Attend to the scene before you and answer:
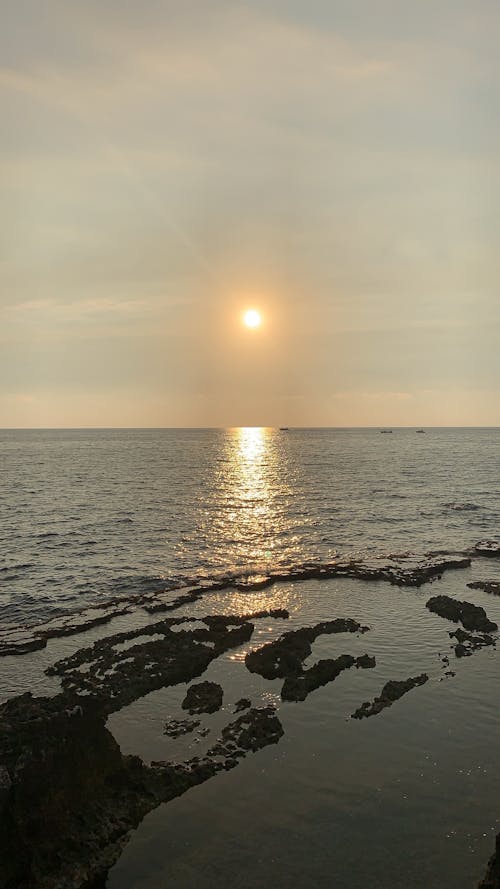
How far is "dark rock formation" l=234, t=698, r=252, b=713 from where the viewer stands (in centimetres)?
2283

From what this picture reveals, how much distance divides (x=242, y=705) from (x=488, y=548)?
37848 mm

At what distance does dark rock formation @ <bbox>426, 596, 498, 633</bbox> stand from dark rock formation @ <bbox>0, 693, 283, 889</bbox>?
1911 cm

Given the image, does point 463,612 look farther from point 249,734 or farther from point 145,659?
point 145,659

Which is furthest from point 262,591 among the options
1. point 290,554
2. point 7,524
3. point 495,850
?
point 7,524

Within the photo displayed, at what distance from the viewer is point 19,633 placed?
106 ft

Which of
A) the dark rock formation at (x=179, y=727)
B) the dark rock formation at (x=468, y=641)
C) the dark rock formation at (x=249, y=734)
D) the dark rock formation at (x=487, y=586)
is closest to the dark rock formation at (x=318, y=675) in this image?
the dark rock formation at (x=249, y=734)

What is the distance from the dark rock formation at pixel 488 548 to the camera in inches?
2001

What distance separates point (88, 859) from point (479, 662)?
2046cm

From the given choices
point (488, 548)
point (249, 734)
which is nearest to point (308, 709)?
point (249, 734)

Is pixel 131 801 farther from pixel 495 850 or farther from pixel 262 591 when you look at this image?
pixel 262 591

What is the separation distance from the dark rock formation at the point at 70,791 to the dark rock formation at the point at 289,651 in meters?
7.33

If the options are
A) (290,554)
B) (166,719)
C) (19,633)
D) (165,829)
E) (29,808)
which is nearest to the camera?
(29,808)

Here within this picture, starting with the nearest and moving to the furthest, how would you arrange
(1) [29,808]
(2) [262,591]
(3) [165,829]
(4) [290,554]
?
(1) [29,808]
(3) [165,829]
(2) [262,591]
(4) [290,554]

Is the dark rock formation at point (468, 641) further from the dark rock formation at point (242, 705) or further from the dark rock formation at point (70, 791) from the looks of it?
the dark rock formation at point (70, 791)
